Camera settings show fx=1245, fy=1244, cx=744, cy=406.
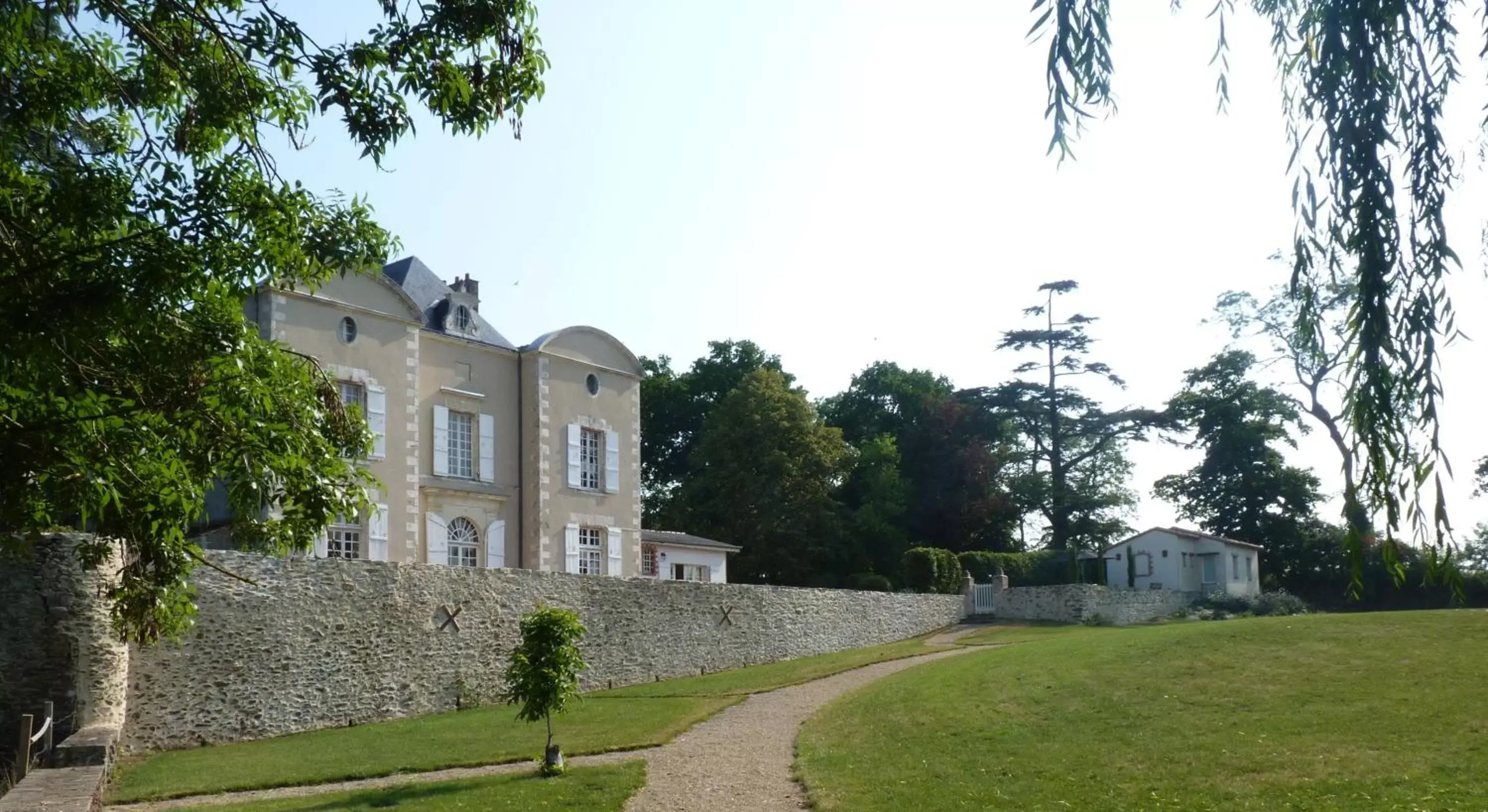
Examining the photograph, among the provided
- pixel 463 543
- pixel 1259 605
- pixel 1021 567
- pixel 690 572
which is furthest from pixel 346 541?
pixel 1259 605

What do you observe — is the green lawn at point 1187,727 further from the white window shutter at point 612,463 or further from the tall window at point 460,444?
Result: the tall window at point 460,444

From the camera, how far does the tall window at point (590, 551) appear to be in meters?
30.4

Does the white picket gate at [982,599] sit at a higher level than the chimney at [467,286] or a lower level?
lower

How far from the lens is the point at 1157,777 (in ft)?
40.4

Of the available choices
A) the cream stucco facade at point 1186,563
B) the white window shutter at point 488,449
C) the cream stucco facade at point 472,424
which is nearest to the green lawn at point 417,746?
the cream stucco facade at point 472,424

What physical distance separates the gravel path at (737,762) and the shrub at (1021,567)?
1994 cm

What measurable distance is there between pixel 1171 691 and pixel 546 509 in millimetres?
16545

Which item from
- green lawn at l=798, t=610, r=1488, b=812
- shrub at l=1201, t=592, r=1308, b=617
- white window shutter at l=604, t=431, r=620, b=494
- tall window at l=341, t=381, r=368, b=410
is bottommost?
green lawn at l=798, t=610, r=1488, b=812

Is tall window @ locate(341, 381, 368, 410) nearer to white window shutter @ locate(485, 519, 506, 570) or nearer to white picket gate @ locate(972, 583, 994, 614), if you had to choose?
white window shutter @ locate(485, 519, 506, 570)

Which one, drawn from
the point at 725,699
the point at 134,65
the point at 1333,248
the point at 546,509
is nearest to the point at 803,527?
the point at 546,509

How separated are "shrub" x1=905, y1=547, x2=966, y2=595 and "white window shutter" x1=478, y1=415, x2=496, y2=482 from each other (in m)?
14.6

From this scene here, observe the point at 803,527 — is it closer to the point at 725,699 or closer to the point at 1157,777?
the point at 725,699

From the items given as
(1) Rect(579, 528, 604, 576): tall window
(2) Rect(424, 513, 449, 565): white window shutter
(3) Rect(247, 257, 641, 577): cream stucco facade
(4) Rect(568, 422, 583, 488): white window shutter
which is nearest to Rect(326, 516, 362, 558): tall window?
(3) Rect(247, 257, 641, 577): cream stucco facade

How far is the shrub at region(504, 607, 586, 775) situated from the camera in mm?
13969
